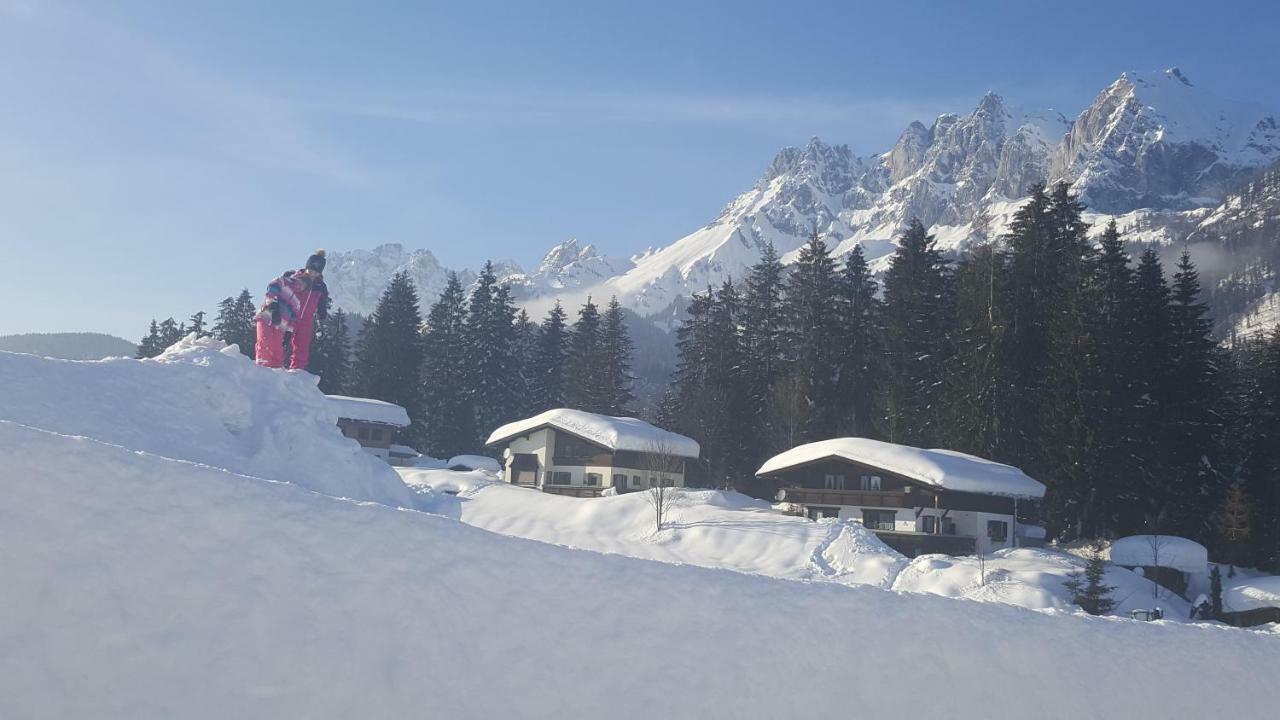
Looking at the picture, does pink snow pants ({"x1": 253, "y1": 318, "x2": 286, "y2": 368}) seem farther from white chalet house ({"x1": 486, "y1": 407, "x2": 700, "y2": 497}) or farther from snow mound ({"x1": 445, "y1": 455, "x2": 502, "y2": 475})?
snow mound ({"x1": 445, "y1": 455, "x2": 502, "y2": 475})

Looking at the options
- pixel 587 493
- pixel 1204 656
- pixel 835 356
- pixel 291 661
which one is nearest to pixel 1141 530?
pixel 835 356

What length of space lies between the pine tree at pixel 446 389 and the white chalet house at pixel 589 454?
12883mm

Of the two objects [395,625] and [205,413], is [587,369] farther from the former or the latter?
[395,625]

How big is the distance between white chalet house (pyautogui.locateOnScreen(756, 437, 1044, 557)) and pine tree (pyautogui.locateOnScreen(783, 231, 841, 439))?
11.6 metres

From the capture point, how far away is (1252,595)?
37.4 meters

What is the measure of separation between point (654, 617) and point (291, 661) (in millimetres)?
3499

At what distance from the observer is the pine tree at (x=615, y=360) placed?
6838 cm

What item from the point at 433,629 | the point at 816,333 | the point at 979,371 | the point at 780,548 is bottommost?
the point at 780,548

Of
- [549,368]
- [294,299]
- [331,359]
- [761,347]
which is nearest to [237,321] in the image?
[331,359]

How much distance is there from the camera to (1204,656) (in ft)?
40.5

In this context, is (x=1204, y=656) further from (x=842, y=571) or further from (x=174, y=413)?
(x=842, y=571)

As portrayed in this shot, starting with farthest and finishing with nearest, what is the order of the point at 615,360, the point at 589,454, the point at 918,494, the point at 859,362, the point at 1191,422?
the point at 615,360
the point at 859,362
the point at 589,454
the point at 1191,422
the point at 918,494

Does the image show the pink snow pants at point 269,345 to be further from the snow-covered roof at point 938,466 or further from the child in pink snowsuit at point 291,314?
the snow-covered roof at point 938,466

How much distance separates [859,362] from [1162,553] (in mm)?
22121
